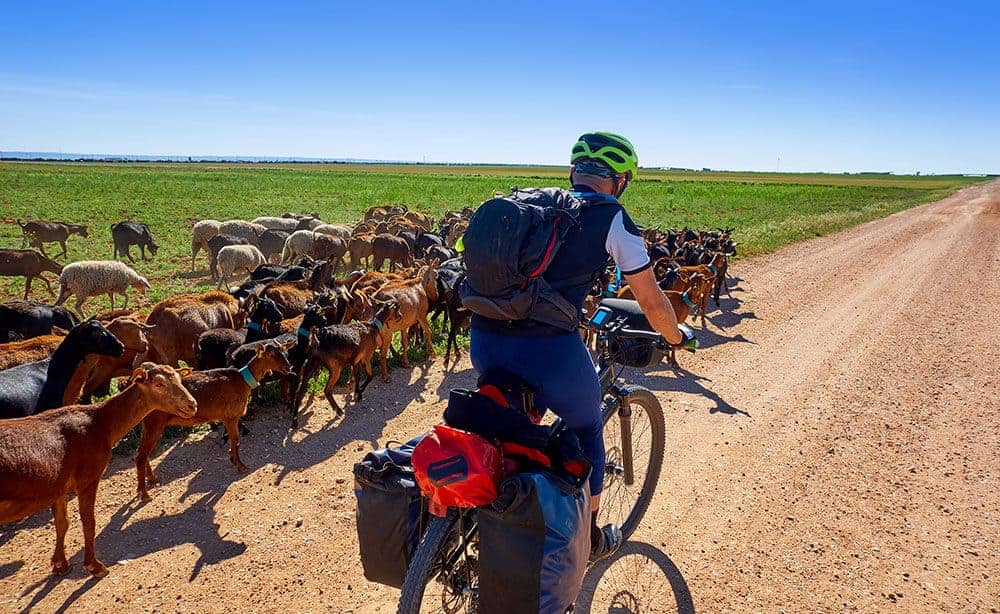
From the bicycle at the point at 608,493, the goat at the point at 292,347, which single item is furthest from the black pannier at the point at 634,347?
the goat at the point at 292,347

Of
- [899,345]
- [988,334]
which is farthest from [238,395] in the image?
[988,334]

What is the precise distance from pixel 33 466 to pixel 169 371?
4.09 ft

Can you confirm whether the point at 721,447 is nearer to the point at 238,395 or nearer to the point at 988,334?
the point at 238,395

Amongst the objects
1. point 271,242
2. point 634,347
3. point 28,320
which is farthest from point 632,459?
point 271,242

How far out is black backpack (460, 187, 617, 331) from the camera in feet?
8.30

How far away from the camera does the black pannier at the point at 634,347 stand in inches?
152

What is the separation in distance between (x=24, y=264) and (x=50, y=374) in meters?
12.1

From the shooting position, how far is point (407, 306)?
9.83 meters

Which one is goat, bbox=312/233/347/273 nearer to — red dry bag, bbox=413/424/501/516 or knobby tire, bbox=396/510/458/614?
knobby tire, bbox=396/510/458/614

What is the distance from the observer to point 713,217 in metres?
43.6

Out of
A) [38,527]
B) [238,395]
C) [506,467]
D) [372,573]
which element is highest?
[506,467]

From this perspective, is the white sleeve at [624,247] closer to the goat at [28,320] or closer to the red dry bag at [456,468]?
the red dry bag at [456,468]

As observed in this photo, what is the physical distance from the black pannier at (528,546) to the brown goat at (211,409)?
441cm

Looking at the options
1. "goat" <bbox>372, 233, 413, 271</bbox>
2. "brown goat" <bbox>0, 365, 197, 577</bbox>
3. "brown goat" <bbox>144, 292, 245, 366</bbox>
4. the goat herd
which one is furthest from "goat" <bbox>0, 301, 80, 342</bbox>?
"goat" <bbox>372, 233, 413, 271</bbox>
